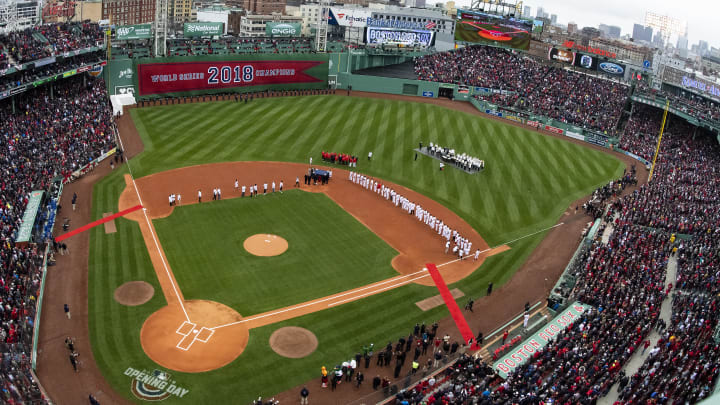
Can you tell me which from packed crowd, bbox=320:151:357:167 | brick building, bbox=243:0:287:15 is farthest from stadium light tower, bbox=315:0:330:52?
brick building, bbox=243:0:287:15

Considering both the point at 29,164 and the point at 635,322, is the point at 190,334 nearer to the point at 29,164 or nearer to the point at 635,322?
the point at 635,322

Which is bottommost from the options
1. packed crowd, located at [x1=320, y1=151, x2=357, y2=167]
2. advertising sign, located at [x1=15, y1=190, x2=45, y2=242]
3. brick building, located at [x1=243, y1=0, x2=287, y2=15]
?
advertising sign, located at [x1=15, y1=190, x2=45, y2=242]

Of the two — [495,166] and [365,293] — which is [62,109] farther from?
[495,166]

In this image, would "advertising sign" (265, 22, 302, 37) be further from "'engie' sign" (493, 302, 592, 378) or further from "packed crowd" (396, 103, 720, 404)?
"'engie' sign" (493, 302, 592, 378)

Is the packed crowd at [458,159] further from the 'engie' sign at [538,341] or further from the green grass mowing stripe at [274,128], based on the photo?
the 'engie' sign at [538,341]

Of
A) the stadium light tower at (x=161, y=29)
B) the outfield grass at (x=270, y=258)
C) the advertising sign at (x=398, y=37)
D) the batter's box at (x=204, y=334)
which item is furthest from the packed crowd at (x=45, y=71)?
the advertising sign at (x=398, y=37)

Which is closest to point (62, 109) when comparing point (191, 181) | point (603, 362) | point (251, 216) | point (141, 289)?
point (191, 181)
